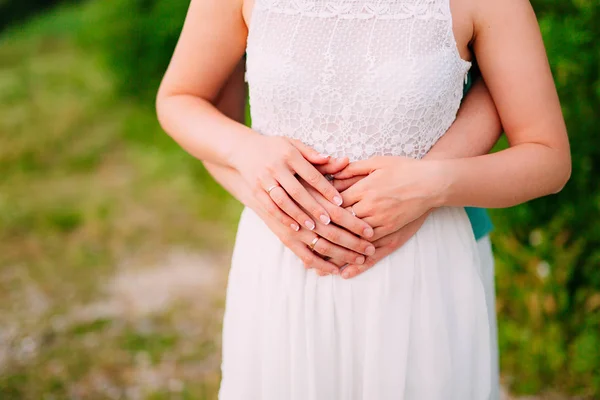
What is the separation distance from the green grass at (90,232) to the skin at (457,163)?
2241 mm

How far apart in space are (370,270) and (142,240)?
3.64m

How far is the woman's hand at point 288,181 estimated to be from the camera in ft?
4.99

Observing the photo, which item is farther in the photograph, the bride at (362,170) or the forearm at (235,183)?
the forearm at (235,183)

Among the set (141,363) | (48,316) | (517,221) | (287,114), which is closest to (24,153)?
(48,316)

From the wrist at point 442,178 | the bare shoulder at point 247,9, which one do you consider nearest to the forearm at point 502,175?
the wrist at point 442,178

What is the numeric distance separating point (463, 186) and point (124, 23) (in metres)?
5.69

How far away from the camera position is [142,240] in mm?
4973

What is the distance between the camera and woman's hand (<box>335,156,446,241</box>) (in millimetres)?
1502

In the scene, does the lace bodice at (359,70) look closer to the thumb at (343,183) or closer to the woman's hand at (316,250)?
the thumb at (343,183)

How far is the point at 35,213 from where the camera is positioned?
5258 millimetres

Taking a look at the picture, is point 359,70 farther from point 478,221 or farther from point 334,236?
point 478,221

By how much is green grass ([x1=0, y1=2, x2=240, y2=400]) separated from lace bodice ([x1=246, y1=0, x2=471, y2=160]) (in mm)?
2316

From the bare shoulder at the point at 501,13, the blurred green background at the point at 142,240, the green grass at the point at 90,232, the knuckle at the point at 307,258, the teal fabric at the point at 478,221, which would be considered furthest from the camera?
the green grass at the point at 90,232

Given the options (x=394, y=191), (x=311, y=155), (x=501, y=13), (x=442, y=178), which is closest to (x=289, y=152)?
(x=311, y=155)
